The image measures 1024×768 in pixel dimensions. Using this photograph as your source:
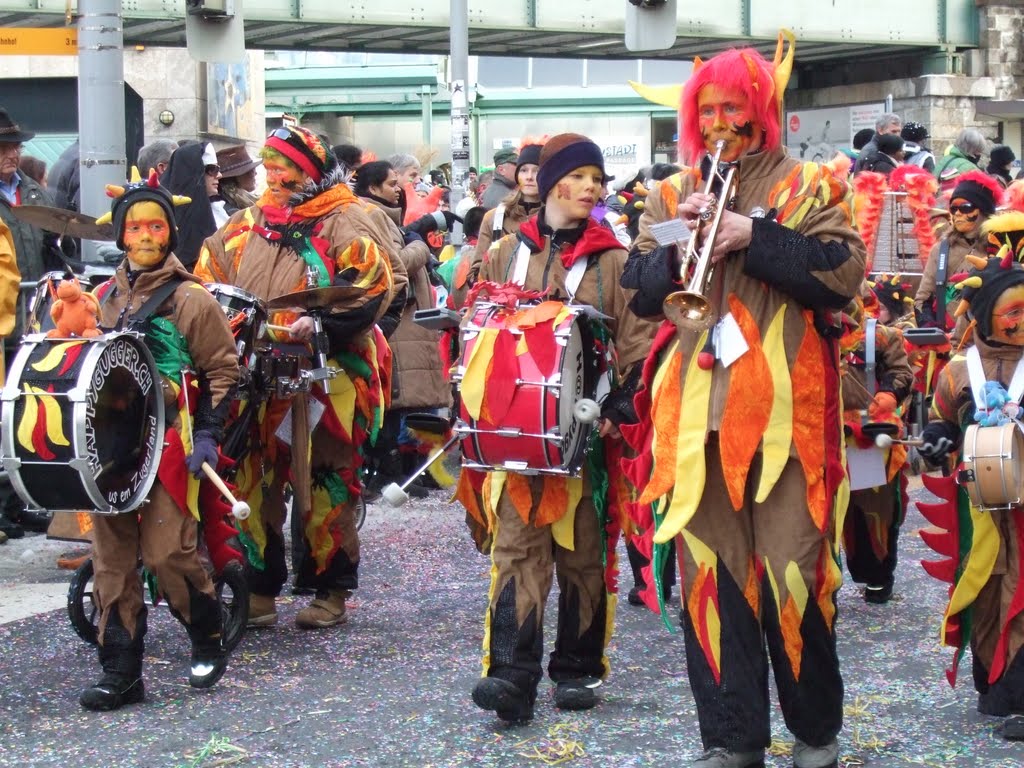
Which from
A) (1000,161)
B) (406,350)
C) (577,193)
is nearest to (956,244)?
(406,350)

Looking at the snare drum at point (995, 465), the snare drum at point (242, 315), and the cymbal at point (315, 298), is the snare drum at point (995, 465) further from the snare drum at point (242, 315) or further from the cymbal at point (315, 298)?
the snare drum at point (242, 315)

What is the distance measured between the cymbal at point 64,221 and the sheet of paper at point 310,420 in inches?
40.1

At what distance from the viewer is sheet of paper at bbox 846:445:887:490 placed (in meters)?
6.62

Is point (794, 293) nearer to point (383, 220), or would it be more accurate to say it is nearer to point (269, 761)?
point (269, 761)

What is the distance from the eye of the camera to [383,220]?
7160 millimetres

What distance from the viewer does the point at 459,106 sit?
14.4 m

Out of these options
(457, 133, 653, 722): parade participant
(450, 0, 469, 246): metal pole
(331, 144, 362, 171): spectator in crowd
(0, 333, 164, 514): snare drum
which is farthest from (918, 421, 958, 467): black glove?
(450, 0, 469, 246): metal pole

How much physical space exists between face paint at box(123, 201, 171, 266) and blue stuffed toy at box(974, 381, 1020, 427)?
277 cm

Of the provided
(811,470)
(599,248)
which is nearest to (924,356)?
(599,248)

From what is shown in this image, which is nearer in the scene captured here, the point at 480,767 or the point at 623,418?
the point at 480,767

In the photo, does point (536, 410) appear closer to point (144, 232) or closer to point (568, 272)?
point (568, 272)

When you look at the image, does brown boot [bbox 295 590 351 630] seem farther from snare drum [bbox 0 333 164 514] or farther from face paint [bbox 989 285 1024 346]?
face paint [bbox 989 285 1024 346]

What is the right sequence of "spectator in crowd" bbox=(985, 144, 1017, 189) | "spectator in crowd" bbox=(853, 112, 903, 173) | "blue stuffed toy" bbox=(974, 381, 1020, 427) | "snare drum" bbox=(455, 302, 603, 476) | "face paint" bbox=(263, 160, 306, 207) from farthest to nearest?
1. "spectator in crowd" bbox=(985, 144, 1017, 189)
2. "spectator in crowd" bbox=(853, 112, 903, 173)
3. "face paint" bbox=(263, 160, 306, 207)
4. "snare drum" bbox=(455, 302, 603, 476)
5. "blue stuffed toy" bbox=(974, 381, 1020, 427)

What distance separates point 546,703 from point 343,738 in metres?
0.74
